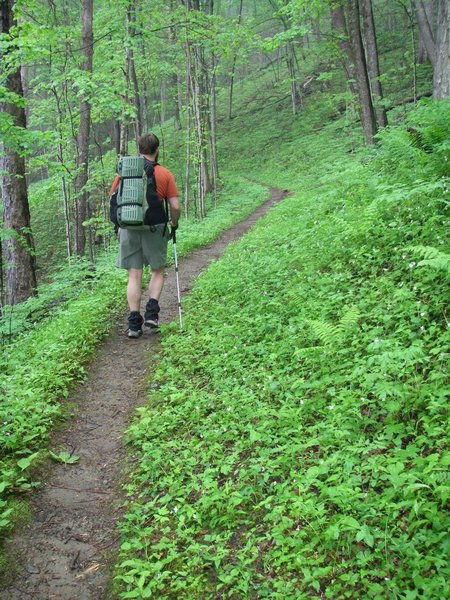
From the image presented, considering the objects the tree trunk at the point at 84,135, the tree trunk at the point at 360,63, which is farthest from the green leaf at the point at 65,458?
the tree trunk at the point at 360,63

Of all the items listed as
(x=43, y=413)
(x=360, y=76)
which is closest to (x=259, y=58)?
(x=360, y=76)

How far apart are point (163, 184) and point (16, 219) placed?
4.59m

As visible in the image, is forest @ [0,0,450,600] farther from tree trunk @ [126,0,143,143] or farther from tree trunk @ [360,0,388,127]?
tree trunk @ [360,0,388,127]

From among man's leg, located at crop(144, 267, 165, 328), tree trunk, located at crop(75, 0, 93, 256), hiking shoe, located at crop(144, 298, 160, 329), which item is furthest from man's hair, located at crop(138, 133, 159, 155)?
tree trunk, located at crop(75, 0, 93, 256)

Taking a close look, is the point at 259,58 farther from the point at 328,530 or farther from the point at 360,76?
the point at 328,530

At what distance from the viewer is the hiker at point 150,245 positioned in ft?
22.1

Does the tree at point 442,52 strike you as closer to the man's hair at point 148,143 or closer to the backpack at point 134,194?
the man's hair at point 148,143

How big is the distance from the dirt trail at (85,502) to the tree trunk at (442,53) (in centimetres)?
735

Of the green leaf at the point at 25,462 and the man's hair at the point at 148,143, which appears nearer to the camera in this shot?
the green leaf at the point at 25,462

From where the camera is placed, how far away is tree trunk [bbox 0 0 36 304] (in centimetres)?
942

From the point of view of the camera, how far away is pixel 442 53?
8.29 meters

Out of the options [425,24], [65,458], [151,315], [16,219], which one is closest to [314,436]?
[65,458]

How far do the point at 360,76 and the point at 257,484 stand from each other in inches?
484

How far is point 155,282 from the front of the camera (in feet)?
23.6
